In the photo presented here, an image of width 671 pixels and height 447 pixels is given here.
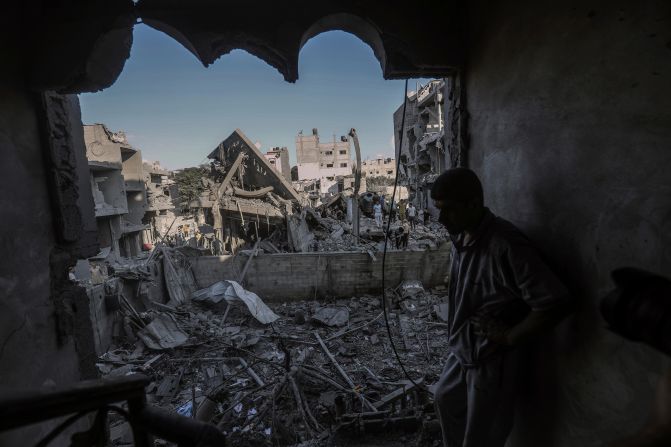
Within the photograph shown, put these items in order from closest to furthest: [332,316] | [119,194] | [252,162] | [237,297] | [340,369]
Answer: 1. [340,369]
2. [332,316]
3. [237,297]
4. [252,162]
5. [119,194]

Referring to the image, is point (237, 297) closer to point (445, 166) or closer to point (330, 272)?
point (330, 272)

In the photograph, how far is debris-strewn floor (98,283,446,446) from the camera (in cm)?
451

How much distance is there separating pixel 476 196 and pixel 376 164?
6214cm

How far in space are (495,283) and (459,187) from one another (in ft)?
1.98

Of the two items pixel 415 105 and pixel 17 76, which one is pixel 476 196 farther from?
pixel 415 105

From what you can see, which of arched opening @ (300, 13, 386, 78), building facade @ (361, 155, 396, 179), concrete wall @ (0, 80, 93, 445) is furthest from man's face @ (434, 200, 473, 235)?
building facade @ (361, 155, 396, 179)

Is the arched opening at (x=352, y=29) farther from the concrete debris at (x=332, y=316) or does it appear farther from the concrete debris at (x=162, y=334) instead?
the concrete debris at (x=162, y=334)

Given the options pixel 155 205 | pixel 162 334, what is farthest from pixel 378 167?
pixel 162 334

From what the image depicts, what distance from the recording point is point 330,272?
442 inches

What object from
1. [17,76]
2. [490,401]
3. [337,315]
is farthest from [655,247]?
[337,315]

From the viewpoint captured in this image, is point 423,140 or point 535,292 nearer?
point 535,292

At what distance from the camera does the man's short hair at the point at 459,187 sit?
194 centimetres

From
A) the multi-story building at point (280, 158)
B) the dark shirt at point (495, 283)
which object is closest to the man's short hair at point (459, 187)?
the dark shirt at point (495, 283)

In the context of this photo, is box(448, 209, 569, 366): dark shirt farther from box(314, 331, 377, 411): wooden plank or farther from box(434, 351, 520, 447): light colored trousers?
box(314, 331, 377, 411): wooden plank
